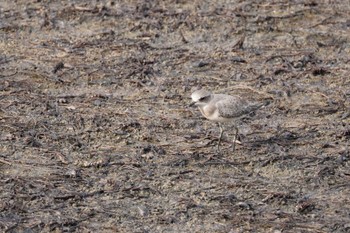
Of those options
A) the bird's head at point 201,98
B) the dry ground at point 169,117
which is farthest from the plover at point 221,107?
the dry ground at point 169,117

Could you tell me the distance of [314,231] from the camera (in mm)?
7375

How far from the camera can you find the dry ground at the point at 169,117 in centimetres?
776

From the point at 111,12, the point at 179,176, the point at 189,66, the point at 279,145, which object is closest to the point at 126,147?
the point at 179,176

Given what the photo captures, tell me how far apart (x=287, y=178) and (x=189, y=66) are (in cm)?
288

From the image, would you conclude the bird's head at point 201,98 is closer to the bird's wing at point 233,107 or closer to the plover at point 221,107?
the plover at point 221,107

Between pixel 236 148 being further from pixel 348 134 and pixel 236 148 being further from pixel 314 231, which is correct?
pixel 314 231

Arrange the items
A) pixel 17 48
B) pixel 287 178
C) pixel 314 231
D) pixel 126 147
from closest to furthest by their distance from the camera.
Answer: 1. pixel 314 231
2. pixel 287 178
3. pixel 126 147
4. pixel 17 48

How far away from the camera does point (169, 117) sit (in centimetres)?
955

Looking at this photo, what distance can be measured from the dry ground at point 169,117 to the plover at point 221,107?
278mm

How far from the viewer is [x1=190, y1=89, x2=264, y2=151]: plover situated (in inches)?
350

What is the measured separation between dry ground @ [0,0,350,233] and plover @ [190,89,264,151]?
278mm

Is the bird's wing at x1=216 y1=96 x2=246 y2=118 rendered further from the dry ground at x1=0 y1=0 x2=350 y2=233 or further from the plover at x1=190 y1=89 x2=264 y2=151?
the dry ground at x1=0 y1=0 x2=350 y2=233

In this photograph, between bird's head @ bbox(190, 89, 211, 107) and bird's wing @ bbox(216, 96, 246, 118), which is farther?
bird's head @ bbox(190, 89, 211, 107)

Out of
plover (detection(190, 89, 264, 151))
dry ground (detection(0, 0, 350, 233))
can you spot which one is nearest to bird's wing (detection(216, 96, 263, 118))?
plover (detection(190, 89, 264, 151))
